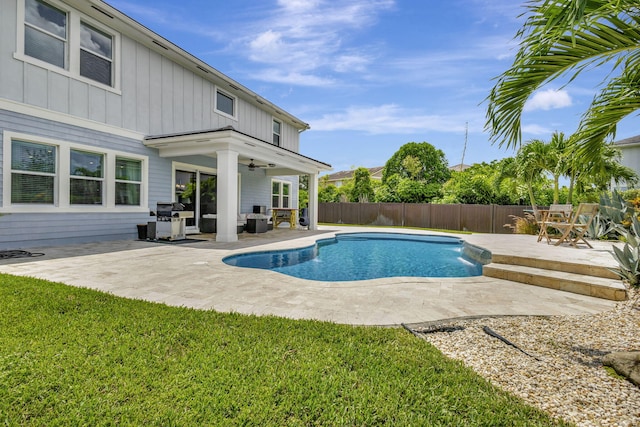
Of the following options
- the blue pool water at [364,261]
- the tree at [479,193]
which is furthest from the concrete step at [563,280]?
the tree at [479,193]

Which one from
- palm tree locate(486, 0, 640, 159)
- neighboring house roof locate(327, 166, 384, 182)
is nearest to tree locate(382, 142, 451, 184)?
neighboring house roof locate(327, 166, 384, 182)

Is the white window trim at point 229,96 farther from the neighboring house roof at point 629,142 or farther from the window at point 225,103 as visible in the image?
the neighboring house roof at point 629,142

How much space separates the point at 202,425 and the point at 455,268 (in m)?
6.94

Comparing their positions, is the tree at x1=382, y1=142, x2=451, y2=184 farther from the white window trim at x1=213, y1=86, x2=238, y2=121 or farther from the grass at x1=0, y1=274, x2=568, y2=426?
the grass at x1=0, y1=274, x2=568, y2=426

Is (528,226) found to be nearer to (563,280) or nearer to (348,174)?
(563,280)

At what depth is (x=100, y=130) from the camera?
26.8 ft

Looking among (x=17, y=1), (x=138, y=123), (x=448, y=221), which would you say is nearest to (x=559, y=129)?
(x=448, y=221)

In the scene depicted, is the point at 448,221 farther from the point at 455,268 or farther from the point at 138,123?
the point at 138,123

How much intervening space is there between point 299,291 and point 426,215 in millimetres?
16115

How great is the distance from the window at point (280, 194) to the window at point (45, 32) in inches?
385

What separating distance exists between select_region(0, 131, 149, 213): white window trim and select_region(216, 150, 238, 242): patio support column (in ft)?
7.75

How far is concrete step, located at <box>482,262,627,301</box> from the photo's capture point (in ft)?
13.9

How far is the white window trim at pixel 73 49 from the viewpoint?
21.8 feet

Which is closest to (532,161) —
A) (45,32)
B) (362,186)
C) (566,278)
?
(566,278)
